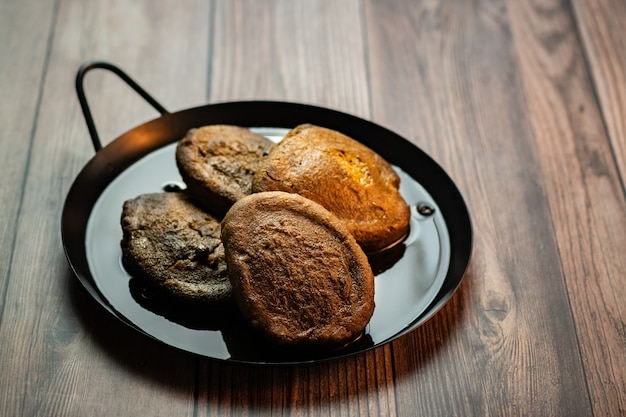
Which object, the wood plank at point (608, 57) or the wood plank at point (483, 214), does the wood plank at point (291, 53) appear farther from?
the wood plank at point (608, 57)

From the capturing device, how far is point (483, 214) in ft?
5.19

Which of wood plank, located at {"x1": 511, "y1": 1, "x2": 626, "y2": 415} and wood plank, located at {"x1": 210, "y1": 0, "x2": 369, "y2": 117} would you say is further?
wood plank, located at {"x1": 210, "y1": 0, "x2": 369, "y2": 117}

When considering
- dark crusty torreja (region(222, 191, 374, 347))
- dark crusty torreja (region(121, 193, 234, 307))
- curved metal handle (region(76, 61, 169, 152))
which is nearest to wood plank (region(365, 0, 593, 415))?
dark crusty torreja (region(222, 191, 374, 347))

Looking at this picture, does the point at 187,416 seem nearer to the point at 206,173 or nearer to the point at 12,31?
the point at 206,173

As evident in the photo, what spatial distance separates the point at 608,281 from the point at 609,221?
17 centimetres

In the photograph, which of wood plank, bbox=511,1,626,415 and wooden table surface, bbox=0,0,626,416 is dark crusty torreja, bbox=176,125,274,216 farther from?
wood plank, bbox=511,1,626,415

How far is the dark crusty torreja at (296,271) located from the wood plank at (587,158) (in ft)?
1.51

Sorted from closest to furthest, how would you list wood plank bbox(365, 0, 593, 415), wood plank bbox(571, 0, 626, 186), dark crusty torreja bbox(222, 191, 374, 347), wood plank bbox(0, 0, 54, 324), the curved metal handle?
1. dark crusty torreja bbox(222, 191, 374, 347)
2. wood plank bbox(365, 0, 593, 415)
3. the curved metal handle
4. wood plank bbox(0, 0, 54, 324)
5. wood plank bbox(571, 0, 626, 186)

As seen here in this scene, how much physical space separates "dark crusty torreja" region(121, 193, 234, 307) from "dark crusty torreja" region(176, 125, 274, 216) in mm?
40

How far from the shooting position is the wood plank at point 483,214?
127 cm

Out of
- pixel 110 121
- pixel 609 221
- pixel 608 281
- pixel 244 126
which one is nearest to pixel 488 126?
pixel 609 221

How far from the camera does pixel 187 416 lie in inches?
47.1

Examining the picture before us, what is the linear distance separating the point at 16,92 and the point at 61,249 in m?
0.51

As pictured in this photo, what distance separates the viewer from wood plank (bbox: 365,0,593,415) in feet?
4.17
